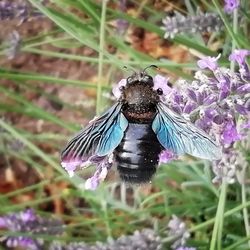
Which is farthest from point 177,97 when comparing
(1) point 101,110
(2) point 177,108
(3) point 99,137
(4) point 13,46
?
(4) point 13,46

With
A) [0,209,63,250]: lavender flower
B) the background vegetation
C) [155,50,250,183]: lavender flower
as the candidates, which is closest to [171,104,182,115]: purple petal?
[155,50,250,183]: lavender flower

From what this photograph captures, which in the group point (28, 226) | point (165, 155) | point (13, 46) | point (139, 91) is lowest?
point (28, 226)

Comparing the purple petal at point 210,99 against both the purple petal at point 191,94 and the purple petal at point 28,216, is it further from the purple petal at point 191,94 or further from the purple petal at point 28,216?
the purple petal at point 28,216

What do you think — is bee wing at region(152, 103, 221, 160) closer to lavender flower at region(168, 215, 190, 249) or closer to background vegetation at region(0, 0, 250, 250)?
background vegetation at region(0, 0, 250, 250)

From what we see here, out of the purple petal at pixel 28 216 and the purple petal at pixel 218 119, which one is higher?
the purple petal at pixel 218 119

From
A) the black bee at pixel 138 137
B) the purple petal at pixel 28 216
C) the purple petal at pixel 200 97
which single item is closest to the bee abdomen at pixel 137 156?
the black bee at pixel 138 137

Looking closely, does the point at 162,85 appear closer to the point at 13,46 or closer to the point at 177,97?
the point at 177,97

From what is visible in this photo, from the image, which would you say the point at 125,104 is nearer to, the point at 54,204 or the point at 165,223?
the point at 165,223

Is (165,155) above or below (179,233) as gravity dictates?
above
